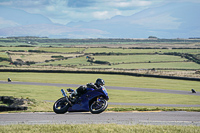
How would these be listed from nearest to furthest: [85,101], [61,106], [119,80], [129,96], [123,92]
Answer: [85,101] < [61,106] < [129,96] < [123,92] < [119,80]

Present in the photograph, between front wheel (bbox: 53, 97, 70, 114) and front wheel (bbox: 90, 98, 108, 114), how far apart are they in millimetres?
1451

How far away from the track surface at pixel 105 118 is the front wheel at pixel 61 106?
0.91ft

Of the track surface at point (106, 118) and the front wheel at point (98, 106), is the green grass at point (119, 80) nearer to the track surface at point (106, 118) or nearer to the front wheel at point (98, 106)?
the track surface at point (106, 118)

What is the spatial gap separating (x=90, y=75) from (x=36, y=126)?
55626 mm

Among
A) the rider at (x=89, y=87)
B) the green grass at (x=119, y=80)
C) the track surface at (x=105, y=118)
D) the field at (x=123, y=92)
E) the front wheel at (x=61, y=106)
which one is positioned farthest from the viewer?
the green grass at (x=119, y=80)

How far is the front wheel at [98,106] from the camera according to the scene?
16234 millimetres

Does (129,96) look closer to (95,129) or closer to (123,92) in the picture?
(123,92)

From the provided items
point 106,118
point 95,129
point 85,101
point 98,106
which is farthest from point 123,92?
point 95,129

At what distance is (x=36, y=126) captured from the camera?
13.8 metres

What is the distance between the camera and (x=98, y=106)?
54.1ft

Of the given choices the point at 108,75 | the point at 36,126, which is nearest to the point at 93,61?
the point at 108,75

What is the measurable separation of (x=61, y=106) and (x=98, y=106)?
2311 mm

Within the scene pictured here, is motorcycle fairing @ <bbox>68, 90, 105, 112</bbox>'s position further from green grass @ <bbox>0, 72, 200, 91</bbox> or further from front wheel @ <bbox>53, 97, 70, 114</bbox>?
green grass @ <bbox>0, 72, 200, 91</bbox>

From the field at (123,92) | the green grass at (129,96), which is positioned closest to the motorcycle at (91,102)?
the field at (123,92)
